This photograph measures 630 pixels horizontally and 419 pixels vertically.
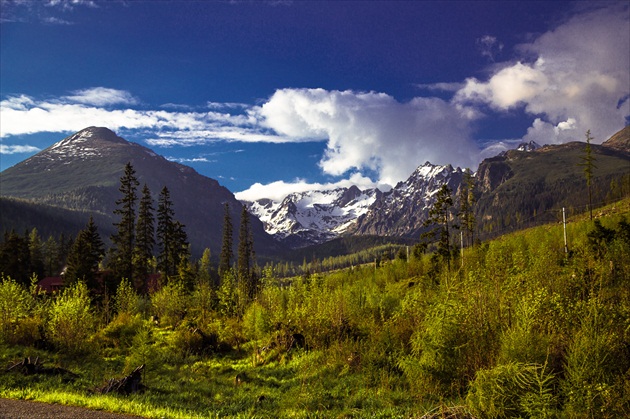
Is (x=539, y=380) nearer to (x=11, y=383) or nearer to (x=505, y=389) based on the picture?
(x=505, y=389)

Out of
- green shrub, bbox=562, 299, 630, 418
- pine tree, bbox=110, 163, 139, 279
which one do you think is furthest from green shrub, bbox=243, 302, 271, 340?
pine tree, bbox=110, 163, 139, 279

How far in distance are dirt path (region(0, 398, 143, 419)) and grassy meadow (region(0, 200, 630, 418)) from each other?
611mm

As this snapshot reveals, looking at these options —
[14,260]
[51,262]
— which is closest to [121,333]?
[14,260]

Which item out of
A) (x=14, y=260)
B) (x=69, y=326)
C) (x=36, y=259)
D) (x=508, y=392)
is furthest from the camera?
(x=36, y=259)

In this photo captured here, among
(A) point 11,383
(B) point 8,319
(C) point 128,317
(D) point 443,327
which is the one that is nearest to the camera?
(D) point 443,327

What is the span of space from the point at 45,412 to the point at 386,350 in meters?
13.7

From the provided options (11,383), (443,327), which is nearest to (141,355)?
(11,383)

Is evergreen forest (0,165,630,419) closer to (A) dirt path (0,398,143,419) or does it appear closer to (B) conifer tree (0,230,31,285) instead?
(A) dirt path (0,398,143,419)

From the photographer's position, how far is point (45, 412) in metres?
12.1

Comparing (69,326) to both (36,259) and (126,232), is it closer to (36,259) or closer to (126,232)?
(126,232)

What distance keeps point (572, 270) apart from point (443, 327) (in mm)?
8413

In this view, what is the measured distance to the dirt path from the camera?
38.0 feet

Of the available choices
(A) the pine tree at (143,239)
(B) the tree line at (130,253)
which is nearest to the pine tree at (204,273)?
(B) the tree line at (130,253)

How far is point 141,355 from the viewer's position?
1977 cm
